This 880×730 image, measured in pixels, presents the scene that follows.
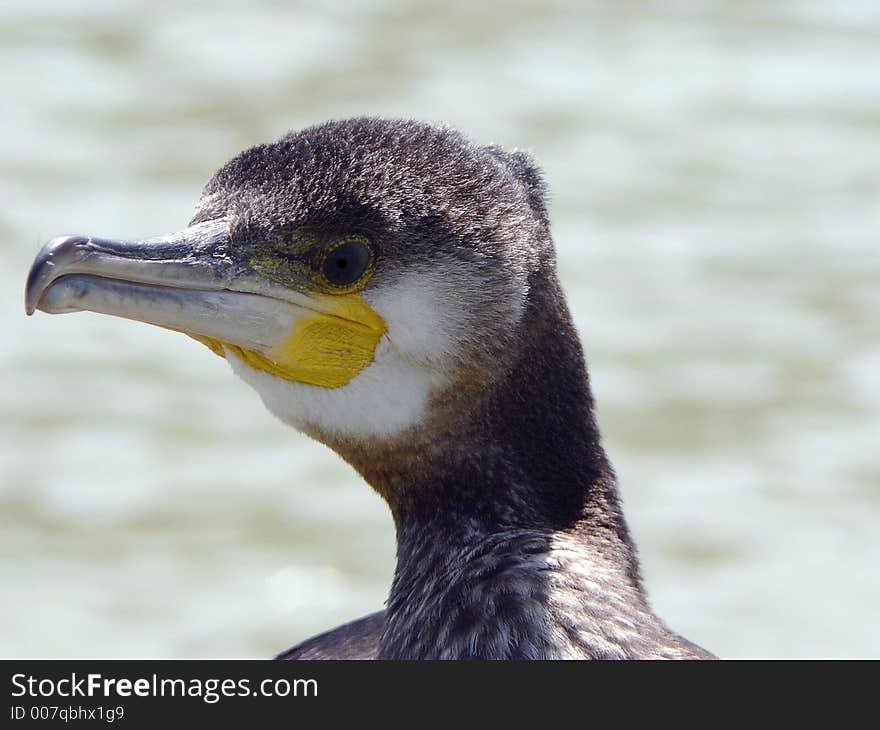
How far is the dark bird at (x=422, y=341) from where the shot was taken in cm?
370

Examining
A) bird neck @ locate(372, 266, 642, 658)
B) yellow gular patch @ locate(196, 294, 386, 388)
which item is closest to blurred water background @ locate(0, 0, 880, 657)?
bird neck @ locate(372, 266, 642, 658)

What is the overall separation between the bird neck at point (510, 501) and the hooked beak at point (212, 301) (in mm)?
265

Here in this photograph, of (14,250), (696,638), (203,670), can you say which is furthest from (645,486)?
(203,670)

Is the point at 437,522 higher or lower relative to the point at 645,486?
lower

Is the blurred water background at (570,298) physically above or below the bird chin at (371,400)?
above

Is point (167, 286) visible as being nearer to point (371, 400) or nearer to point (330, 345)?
point (330, 345)

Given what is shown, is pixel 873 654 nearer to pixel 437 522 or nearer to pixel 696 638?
pixel 696 638

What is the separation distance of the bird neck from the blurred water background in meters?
2.88

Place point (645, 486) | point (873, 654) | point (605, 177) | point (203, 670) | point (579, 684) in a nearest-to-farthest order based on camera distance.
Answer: point (579, 684), point (203, 670), point (873, 654), point (645, 486), point (605, 177)

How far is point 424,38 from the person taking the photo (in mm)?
9953

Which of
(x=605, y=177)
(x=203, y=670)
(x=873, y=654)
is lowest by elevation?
(x=203, y=670)

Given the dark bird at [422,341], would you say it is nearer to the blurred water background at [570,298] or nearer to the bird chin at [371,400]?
the bird chin at [371,400]

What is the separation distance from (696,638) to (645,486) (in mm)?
869

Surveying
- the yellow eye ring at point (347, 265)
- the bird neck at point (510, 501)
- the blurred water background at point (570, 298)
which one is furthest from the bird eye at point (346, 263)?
the blurred water background at point (570, 298)
